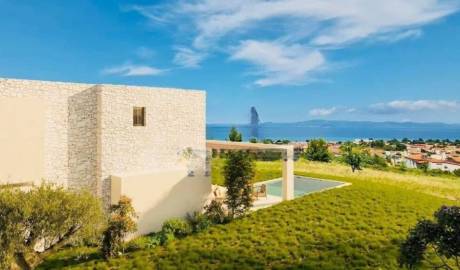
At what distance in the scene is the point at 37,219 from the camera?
35.5 feet

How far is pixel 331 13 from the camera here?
99.6 feet

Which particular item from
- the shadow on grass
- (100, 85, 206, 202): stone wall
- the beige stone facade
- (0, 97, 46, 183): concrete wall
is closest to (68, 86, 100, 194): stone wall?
the beige stone facade

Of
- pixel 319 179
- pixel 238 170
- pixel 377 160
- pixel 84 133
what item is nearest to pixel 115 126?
pixel 84 133

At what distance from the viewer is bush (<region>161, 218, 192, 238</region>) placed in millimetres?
16500

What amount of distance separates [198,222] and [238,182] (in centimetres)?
274

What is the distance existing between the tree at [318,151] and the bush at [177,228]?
29.9 meters

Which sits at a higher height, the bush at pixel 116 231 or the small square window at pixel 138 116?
the small square window at pixel 138 116

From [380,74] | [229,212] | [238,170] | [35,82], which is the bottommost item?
[229,212]

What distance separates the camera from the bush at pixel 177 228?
16.5m

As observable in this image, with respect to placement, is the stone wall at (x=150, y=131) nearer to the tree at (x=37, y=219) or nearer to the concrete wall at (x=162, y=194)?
the concrete wall at (x=162, y=194)

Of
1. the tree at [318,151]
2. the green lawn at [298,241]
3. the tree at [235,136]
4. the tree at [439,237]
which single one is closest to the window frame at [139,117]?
the green lawn at [298,241]

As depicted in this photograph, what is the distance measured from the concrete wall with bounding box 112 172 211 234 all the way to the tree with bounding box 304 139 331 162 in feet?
90.9

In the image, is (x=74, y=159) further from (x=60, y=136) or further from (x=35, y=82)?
(x=35, y=82)

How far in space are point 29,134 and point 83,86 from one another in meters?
3.25
